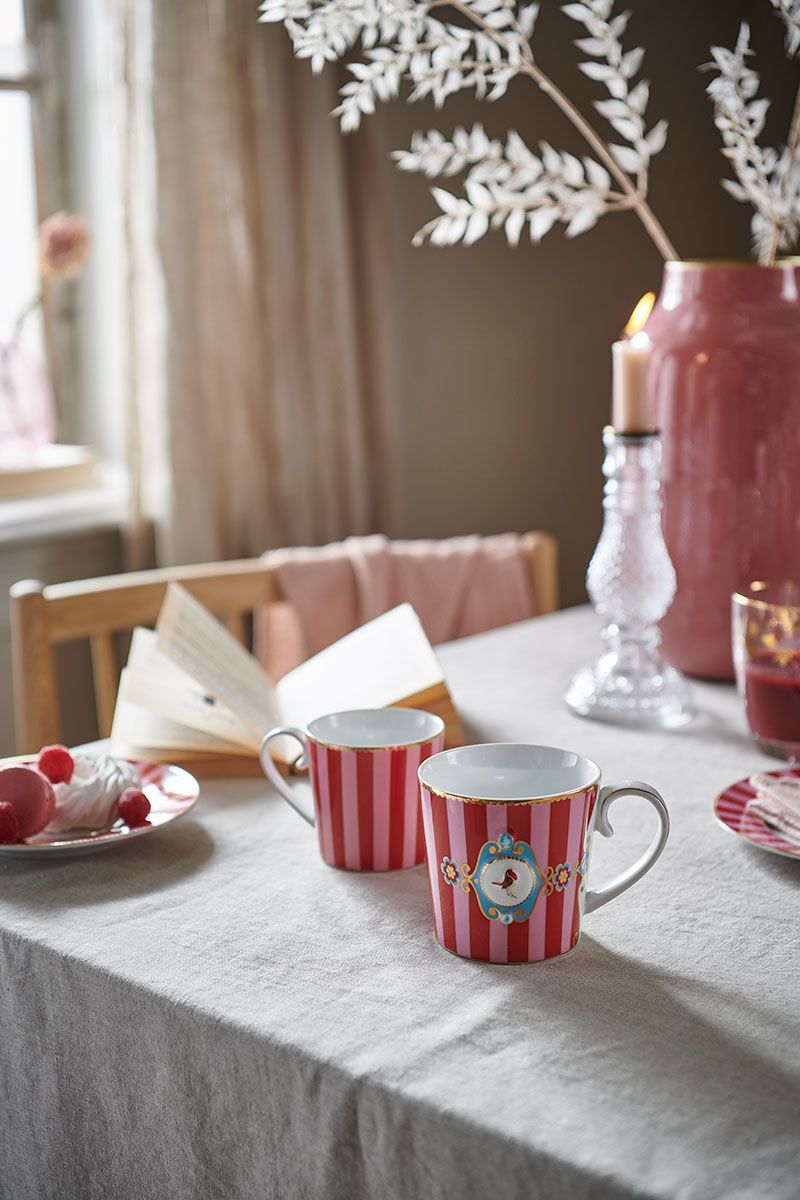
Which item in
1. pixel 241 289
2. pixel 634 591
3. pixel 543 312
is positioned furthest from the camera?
pixel 543 312

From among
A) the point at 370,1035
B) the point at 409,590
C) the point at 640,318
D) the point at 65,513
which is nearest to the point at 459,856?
the point at 370,1035

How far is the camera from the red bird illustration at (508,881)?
69 cm

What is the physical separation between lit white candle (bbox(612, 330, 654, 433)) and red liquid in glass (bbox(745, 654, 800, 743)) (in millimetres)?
235

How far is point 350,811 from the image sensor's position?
83 centimetres

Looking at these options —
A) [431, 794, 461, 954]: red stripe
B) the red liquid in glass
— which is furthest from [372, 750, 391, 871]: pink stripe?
the red liquid in glass

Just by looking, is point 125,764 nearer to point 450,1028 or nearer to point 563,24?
point 450,1028

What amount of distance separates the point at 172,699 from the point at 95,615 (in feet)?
1.14

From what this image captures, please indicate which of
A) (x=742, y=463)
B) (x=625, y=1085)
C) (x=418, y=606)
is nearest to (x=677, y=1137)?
(x=625, y=1085)

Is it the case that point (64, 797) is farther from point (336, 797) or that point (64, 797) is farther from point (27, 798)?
point (336, 797)

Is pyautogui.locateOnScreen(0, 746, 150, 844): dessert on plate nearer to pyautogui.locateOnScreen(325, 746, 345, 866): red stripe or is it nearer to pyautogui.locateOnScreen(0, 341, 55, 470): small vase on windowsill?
pyautogui.locateOnScreen(325, 746, 345, 866): red stripe

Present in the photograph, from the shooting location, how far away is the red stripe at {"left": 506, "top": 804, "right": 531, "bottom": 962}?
682 mm

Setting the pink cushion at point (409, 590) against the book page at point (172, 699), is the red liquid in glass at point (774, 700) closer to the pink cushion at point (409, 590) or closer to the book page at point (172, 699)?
the book page at point (172, 699)

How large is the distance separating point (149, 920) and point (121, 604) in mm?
713

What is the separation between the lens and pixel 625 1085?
1.92 feet
